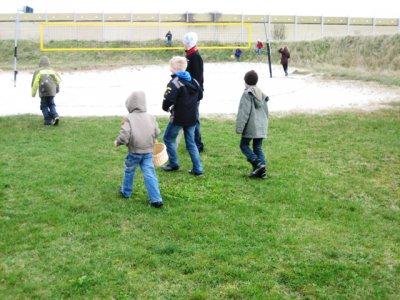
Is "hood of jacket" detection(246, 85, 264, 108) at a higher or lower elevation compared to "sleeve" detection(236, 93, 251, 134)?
higher

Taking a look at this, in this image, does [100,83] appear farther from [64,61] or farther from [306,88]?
[64,61]

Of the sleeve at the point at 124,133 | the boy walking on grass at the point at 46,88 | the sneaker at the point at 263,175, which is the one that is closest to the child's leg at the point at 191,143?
the sneaker at the point at 263,175

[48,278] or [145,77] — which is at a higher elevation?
[145,77]

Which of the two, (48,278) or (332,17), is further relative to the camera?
(332,17)

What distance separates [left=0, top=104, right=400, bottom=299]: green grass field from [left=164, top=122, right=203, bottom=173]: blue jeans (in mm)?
210

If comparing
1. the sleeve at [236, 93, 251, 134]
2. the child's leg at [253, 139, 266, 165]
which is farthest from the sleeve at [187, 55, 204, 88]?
the child's leg at [253, 139, 266, 165]

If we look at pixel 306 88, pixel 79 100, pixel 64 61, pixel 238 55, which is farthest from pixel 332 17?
pixel 79 100

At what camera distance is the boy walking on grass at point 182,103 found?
7.19 m

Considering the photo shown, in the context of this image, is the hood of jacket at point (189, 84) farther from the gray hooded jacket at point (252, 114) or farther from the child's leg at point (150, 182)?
the child's leg at point (150, 182)

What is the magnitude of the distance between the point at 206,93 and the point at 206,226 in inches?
454

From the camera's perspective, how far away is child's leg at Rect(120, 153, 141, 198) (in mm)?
6391

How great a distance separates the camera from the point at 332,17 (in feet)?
130

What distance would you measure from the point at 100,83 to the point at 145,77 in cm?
255

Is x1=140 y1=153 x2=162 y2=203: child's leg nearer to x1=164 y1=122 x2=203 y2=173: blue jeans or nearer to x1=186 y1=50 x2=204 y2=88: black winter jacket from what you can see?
x1=164 y1=122 x2=203 y2=173: blue jeans
